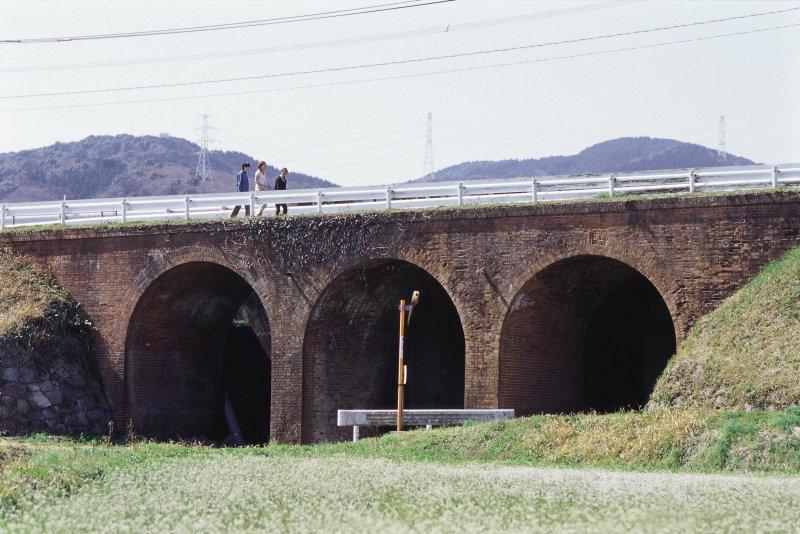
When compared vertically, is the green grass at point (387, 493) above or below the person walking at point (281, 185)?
below

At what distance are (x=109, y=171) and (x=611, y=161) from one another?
251ft

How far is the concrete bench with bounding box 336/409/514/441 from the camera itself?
Answer: 26.5m

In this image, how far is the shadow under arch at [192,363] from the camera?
32656mm

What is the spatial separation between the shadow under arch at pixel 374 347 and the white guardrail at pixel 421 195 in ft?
6.02

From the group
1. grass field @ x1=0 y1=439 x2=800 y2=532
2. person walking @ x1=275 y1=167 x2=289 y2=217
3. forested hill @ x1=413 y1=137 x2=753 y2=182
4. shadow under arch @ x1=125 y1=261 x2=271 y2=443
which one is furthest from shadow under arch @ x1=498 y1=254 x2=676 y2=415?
forested hill @ x1=413 y1=137 x2=753 y2=182

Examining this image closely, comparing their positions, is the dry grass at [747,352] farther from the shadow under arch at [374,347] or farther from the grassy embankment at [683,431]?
the shadow under arch at [374,347]

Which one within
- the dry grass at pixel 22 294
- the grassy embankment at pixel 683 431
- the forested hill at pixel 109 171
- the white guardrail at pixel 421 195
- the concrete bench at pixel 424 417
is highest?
the forested hill at pixel 109 171

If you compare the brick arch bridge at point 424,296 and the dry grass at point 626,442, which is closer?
the dry grass at point 626,442

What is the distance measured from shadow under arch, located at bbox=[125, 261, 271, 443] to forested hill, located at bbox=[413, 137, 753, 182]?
117m

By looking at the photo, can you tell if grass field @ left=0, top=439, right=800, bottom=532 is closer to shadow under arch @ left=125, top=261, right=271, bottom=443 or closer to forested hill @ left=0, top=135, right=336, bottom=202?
shadow under arch @ left=125, top=261, right=271, bottom=443

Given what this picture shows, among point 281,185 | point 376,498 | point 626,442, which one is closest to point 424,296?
point 281,185

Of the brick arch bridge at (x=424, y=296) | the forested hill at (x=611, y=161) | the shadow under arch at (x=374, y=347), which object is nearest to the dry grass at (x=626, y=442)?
the brick arch bridge at (x=424, y=296)

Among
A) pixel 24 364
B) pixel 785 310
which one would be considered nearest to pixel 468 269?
pixel 785 310

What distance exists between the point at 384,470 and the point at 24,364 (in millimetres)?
15608
